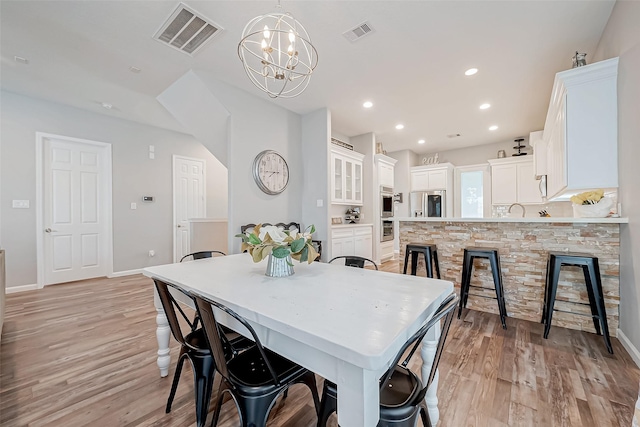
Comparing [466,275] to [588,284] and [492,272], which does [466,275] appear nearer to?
[492,272]

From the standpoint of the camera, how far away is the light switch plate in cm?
365

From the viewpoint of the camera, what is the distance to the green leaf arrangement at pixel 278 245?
1.41 meters

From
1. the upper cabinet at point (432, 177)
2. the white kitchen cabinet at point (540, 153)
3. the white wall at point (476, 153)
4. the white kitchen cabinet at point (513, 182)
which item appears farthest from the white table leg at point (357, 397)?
the white wall at point (476, 153)

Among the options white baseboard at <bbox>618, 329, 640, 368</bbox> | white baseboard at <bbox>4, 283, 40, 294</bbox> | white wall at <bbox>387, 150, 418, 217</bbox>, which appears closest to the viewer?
white baseboard at <bbox>618, 329, 640, 368</bbox>

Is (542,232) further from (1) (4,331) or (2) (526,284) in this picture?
(1) (4,331)

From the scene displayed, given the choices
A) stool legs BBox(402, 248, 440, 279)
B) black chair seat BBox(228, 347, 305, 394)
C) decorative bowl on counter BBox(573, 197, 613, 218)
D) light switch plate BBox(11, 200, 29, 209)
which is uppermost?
light switch plate BBox(11, 200, 29, 209)

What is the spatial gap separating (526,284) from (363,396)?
281cm

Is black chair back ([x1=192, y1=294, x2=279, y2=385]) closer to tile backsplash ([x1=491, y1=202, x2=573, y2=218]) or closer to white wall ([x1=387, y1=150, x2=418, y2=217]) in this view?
tile backsplash ([x1=491, y1=202, x2=573, y2=218])

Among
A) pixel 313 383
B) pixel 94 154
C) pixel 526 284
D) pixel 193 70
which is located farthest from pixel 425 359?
pixel 94 154

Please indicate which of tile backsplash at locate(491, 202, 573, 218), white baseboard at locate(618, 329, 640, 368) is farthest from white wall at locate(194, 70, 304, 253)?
tile backsplash at locate(491, 202, 573, 218)

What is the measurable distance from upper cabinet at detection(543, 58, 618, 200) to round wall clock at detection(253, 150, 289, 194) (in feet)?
10.7

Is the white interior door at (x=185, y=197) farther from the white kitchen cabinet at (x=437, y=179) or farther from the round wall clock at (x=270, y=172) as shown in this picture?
the white kitchen cabinet at (x=437, y=179)

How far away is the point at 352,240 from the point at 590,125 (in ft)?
10.8

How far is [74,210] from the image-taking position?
→ 13.7ft
